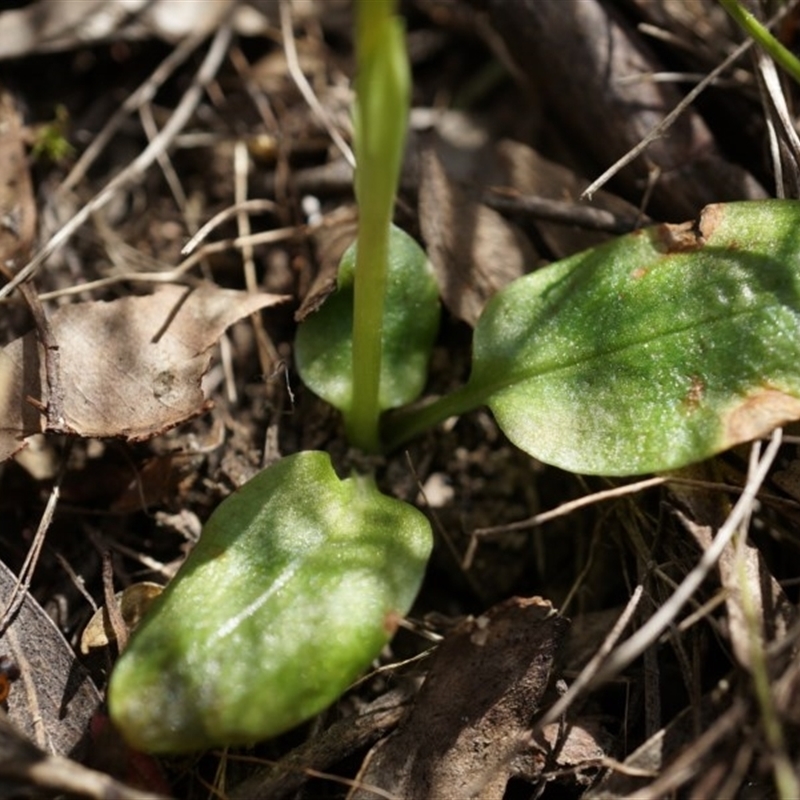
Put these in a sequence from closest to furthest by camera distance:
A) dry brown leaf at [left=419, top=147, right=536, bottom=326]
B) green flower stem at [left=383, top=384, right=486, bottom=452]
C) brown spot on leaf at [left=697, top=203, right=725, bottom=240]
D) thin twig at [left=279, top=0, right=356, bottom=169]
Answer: brown spot on leaf at [left=697, top=203, right=725, bottom=240], green flower stem at [left=383, top=384, right=486, bottom=452], dry brown leaf at [left=419, top=147, right=536, bottom=326], thin twig at [left=279, top=0, right=356, bottom=169]

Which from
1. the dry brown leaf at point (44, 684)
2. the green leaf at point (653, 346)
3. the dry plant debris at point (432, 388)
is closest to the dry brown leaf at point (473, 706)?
the dry plant debris at point (432, 388)

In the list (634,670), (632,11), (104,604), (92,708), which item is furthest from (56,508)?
(632,11)

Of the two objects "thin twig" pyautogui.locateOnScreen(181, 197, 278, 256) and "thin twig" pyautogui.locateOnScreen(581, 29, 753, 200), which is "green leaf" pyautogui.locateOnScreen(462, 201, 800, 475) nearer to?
"thin twig" pyautogui.locateOnScreen(581, 29, 753, 200)

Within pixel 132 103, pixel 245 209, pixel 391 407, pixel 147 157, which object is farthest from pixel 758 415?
pixel 132 103

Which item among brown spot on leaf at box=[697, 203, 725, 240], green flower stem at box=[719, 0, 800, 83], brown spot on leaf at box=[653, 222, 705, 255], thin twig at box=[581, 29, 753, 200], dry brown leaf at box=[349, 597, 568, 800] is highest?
green flower stem at box=[719, 0, 800, 83]

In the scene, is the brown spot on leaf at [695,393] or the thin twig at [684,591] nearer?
the thin twig at [684,591]

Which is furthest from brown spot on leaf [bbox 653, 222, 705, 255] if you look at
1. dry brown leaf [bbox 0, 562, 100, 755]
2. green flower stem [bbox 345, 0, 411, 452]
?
dry brown leaf [bbox 0, 562, 100, 755]

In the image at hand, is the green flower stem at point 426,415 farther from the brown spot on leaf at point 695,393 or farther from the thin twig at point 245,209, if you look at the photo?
the thin twig at point 245,209

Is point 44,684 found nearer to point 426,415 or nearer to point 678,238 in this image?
point 426,415
